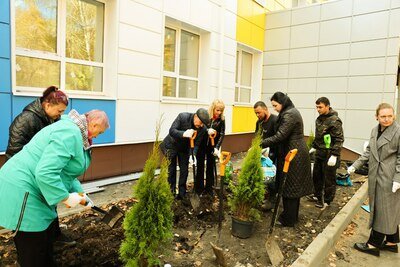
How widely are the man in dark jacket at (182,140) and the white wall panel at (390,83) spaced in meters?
6.67

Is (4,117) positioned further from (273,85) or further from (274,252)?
(273,85)

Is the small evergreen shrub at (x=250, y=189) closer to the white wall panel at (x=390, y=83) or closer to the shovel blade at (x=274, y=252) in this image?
the shovel blade at (x=274, y=252)

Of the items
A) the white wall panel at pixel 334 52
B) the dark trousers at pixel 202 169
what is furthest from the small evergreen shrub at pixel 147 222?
the white wall panel at pixel 334 52

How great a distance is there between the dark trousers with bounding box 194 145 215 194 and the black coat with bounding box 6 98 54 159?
8.17ft

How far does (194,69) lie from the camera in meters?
7.93

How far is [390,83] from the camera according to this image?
321 inches

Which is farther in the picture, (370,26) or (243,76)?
(243,76)

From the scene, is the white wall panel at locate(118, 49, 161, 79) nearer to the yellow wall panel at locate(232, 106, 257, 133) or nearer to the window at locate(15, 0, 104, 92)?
the window at locate(15, 0, 104, 92)

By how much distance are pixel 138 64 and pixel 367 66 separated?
6.85 m

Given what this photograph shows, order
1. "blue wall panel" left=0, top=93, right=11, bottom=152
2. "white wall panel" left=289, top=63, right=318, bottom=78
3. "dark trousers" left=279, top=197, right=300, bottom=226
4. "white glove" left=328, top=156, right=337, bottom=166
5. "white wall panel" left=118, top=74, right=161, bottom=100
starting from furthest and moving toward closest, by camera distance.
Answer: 1. "white wall panel" left=289, top=63, right=318, bottom=78
2. "white wall panel" left=118, top=74, right=161, bottom=100
3. "white glove" left=328, top=156, right=337, bottom=166
4. "blue wall panel" left=0, top=93, right=11, bottom=152
5. "dark trousers" left=279, top=197, right=300, bottom=226

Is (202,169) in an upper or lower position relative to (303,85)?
lower

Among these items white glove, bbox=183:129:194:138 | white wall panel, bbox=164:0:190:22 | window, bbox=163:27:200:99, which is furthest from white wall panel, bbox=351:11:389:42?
white glove, bbox=183:129:194:138

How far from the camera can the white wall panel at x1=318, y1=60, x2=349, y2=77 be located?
8.94 metres

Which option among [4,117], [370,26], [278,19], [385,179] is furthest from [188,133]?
[278,19]
